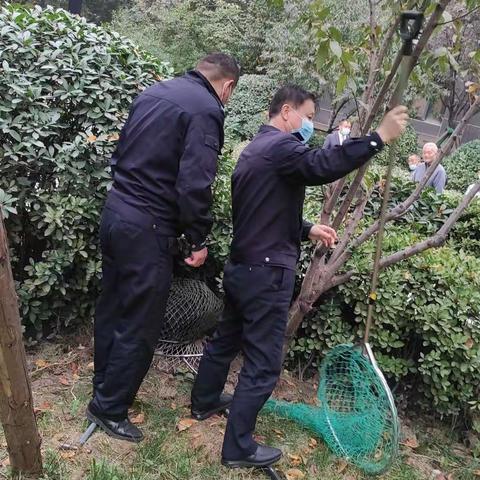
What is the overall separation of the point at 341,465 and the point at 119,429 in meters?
1.24

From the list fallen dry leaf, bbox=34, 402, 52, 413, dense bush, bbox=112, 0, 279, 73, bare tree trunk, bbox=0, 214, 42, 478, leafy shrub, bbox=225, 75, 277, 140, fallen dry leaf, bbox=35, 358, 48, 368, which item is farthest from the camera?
dense bush, bbox=112, 0, 279, 73

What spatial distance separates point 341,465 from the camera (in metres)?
3.10

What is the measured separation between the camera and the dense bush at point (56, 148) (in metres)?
3.38

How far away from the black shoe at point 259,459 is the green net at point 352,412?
1.41ft

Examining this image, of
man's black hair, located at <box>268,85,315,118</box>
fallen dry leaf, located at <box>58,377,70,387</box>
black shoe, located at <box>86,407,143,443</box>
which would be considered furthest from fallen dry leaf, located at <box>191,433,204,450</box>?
man's black hair, located at <box>268,85,315,118</box>

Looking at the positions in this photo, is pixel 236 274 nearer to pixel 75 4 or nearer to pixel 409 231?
pixel 409 231

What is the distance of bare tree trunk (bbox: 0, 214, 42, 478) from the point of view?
2.11 m

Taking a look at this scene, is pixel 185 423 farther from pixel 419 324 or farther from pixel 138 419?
pixel 419 324

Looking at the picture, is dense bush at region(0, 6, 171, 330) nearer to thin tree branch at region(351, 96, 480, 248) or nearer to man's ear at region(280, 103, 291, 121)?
man's ear at region(280, 103, 291, 121)

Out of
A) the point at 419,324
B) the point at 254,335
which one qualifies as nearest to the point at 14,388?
the point at 254,335

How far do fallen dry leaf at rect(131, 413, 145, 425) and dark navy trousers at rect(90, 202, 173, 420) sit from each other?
20cm

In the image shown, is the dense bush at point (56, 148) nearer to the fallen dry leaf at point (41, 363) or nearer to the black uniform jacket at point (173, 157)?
the fallen dry leaf at point (41, 363)

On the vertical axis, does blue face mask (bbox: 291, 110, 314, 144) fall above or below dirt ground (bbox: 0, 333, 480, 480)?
above

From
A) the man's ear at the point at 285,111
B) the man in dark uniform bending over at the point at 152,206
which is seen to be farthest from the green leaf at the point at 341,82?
the man in dark uniform bending over at the point at 152,206
